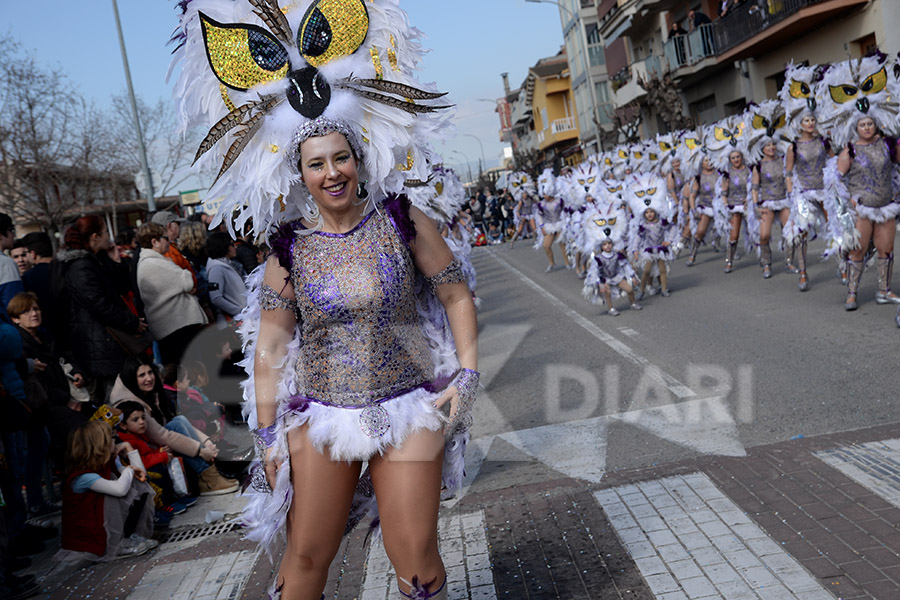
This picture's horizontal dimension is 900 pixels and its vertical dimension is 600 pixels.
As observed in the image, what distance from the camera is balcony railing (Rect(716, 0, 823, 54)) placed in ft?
79.9

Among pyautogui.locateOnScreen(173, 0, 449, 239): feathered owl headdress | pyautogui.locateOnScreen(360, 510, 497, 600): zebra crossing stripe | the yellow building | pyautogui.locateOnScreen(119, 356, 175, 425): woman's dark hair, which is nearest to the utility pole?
pyautogui.locateOnScreen(119, 356, 175, 425): woman's dark hair

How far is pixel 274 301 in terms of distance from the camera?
3.25 metres

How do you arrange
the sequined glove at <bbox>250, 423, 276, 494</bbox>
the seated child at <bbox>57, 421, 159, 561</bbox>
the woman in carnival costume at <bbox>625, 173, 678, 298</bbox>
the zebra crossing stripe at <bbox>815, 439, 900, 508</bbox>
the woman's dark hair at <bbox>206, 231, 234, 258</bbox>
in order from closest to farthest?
the sequined glove at <bbox>250, 423, 276, 494</bbox> < the zebra crossing stripe at <bbox>815, 439, 900, 508</bbox> < the seated child at <bbox>57, 421, 159, 561</bbox> < the woman's dark hair at <bbox>206, 231, 234, 258</bbox> < the woman in carnival costume at <bbox>625, 173, 678, 298</bbox>

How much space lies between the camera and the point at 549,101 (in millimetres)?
76250

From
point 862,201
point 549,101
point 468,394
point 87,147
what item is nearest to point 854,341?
point 862,201

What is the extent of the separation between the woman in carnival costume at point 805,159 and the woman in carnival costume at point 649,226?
180cm

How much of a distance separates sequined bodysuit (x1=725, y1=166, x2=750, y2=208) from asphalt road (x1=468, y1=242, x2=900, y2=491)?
1673mm

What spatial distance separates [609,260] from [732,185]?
11.1 feet

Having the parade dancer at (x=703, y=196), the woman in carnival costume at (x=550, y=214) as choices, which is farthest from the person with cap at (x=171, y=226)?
the woman in carnival costume at (x=550, y=214)

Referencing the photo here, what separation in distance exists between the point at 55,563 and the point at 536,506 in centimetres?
289

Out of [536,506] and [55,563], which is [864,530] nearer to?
[536,506]

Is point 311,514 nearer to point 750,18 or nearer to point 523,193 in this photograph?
point 523,193

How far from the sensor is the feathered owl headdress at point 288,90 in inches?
127

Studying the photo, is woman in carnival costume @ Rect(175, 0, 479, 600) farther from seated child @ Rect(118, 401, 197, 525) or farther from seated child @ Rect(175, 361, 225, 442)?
seated child @ Rect(175, 361, 225, 442)
